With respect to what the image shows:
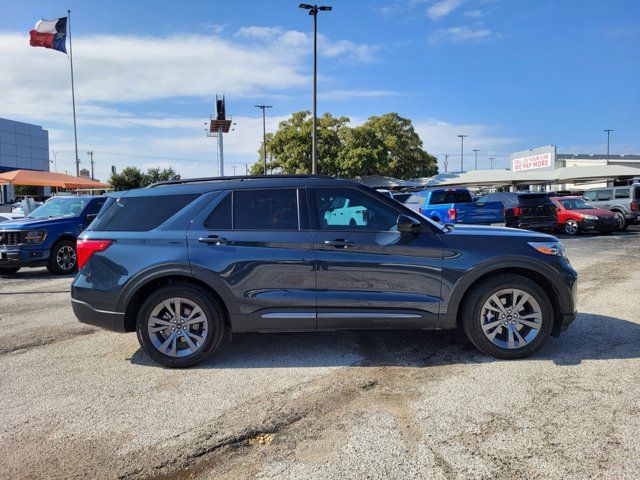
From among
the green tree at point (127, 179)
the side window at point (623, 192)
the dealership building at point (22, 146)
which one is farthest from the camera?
the green tree at point (127, 179)

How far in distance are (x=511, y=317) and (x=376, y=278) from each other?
130cm

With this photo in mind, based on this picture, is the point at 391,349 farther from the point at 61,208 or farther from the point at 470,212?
the point at 470,212

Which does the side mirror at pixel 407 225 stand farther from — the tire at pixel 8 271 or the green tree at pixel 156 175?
the green tree at pixel 156 175

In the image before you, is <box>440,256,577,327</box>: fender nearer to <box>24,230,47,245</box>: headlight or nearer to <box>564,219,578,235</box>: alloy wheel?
<box>24,230,47,245</box>: headlight

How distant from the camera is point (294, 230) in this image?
459 centimetres

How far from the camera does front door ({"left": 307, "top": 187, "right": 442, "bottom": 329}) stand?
4504 mm

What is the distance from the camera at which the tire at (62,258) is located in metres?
10.7

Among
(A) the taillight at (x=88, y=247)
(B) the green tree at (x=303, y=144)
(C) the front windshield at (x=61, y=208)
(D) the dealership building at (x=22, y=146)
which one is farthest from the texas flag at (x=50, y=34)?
(A) the taillight at (x=88, y=247)

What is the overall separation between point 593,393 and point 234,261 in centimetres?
311

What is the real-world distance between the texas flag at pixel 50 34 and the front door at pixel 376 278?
35.6 m

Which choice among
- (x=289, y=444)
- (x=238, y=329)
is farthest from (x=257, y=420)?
(x=238, y=329)

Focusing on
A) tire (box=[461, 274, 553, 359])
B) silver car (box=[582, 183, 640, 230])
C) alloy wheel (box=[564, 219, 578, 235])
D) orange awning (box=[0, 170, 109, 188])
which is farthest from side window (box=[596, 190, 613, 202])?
orange awning (box=[0, 170, 109, 188])

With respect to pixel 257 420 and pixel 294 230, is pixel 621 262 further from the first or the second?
pixel 257 420

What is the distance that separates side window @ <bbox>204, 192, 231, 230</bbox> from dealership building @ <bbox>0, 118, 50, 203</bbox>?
61.1 m
